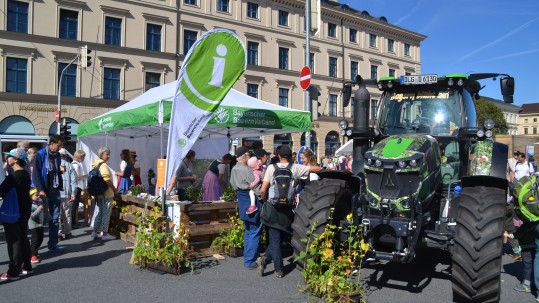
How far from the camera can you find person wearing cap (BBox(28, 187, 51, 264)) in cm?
664

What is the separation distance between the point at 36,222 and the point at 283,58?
32.5 m

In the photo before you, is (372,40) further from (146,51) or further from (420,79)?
(420,79)

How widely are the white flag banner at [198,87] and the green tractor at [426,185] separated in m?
2.04

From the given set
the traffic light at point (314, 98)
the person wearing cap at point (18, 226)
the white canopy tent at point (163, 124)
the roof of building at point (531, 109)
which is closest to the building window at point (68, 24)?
the white canopy tent at point (163, 124)

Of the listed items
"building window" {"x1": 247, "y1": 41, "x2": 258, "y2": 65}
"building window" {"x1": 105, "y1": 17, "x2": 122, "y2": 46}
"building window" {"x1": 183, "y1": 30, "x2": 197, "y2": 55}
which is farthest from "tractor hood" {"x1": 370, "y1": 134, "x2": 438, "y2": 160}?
"building window" {"x1": 247, "y1": 41, "x2": 258, "y2": 65}

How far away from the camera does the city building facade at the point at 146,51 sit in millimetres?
26391

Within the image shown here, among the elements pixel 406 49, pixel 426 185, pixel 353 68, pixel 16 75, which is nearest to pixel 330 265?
pixel 426 185

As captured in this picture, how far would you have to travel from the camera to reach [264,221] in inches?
240

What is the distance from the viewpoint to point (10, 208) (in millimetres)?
5754

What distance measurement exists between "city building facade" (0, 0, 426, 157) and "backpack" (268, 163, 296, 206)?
16.3 m

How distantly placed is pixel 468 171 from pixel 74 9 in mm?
27987

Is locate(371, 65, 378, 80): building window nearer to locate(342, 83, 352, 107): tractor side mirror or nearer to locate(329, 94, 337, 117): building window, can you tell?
locate(329, 94, 337, 117): building window

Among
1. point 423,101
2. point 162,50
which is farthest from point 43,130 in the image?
point 423,101

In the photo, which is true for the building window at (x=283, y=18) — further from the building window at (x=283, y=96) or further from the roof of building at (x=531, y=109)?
the roof of building at (x=531, y=109)
